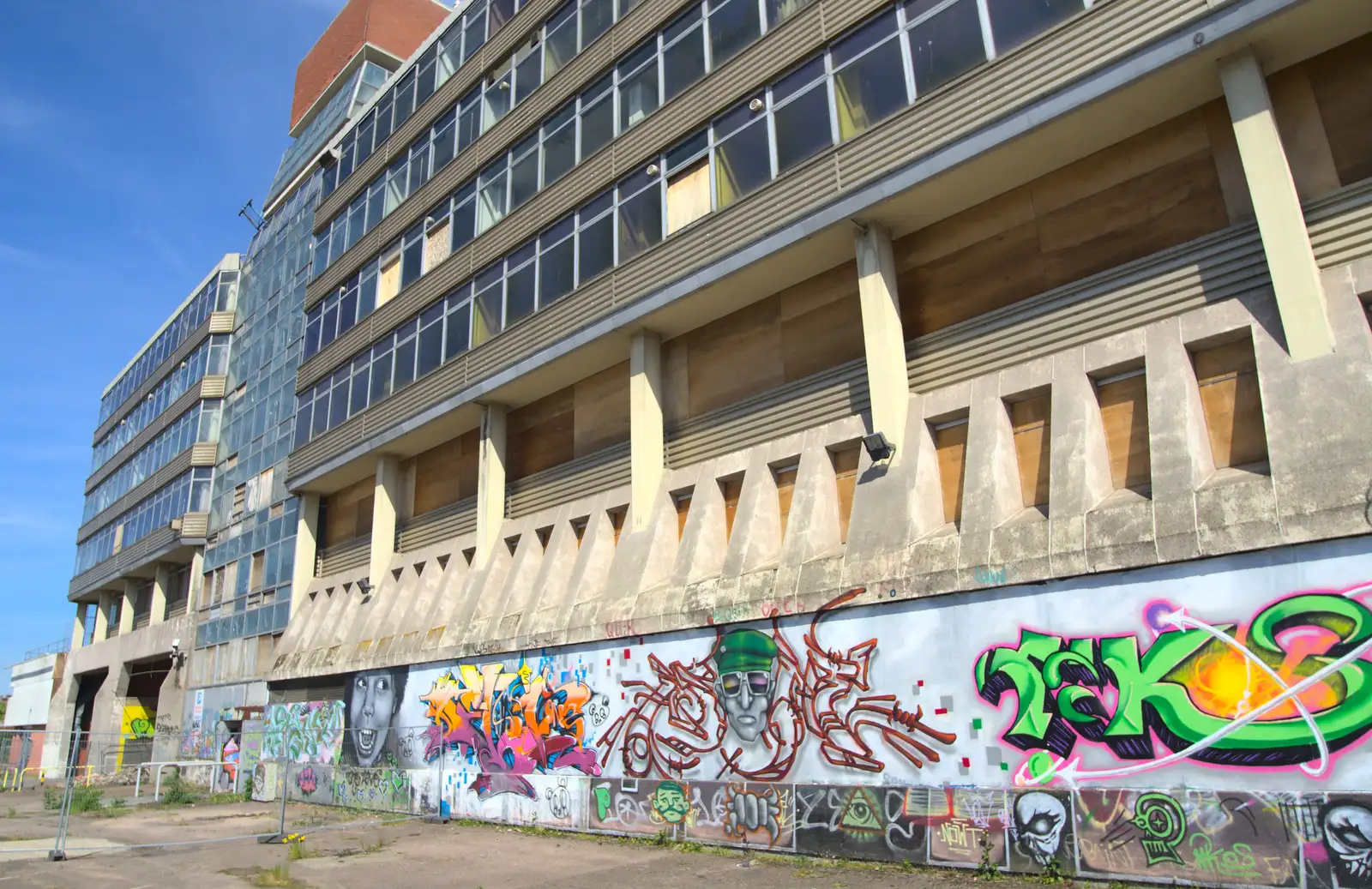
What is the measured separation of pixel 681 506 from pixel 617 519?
1.93 metres

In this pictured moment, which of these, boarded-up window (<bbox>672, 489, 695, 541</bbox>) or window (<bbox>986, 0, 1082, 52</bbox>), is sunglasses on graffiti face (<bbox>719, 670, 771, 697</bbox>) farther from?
window (<bbox>986, 0, 1082, 52</bbox>)

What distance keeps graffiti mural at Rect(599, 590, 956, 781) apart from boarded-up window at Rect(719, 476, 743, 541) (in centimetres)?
266

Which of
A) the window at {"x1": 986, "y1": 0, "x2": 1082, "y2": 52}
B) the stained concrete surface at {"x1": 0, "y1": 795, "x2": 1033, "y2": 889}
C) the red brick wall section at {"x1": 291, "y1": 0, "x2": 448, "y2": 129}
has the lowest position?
the stained concrete surface at {"x1": 0, "y1": 795, "x2": 1033, "y2": 889}

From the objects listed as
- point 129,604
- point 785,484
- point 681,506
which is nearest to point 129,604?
point 129,604

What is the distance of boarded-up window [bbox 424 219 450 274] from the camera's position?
24750 millimetres

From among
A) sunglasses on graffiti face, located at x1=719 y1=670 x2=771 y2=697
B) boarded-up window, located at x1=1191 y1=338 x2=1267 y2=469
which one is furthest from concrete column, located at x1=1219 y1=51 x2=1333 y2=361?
sunglasses on graffiti face, located at x1=719 y1=670 x2=771 y2=697

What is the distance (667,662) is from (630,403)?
20.3ft

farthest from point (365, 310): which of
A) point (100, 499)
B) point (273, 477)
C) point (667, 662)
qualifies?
point (100, 499)

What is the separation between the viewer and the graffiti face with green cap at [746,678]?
1309 cm

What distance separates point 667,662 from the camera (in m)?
14.8

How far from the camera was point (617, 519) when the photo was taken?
1872 cm

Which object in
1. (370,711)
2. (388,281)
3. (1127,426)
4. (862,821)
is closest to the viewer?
(862,821)

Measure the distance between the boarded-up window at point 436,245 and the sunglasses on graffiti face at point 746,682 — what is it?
1576 centimetres

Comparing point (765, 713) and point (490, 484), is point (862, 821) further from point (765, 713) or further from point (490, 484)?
point (490, 484)
